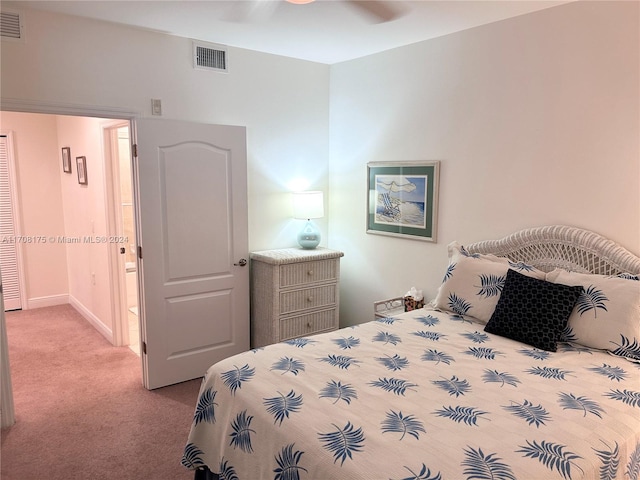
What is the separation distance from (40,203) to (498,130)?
505 cm

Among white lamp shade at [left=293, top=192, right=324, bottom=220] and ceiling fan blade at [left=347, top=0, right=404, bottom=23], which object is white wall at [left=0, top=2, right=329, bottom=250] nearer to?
white lamp shade at [left=293, top=192, right=324, bottom=220]

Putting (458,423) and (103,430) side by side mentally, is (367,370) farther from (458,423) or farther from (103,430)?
(103,430)

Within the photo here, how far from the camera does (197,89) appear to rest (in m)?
3.55

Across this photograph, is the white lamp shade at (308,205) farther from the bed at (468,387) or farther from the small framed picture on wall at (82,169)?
the small framed picture on wall at (82,169)

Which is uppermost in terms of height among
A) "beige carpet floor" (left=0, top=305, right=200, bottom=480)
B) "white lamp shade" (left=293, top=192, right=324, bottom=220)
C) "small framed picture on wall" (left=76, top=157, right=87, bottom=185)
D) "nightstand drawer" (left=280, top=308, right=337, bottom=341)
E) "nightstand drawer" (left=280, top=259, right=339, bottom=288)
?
"small framed picture on wall" (left=76, top=157, right=87, bottom=185)

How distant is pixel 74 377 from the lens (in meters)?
3.68

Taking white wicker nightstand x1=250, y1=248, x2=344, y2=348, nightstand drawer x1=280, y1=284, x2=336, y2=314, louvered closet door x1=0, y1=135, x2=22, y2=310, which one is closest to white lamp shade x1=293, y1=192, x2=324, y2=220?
white wicker nightstand x1=250, y1=248, x2=344, y2=348

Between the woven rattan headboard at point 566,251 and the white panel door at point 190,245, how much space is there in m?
1.98

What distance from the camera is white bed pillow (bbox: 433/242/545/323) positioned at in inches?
108

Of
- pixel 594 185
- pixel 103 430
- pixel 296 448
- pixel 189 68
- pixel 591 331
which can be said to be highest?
pixel 189 68

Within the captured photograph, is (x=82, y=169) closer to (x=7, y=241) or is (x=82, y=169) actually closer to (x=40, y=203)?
(x=40, y=203)

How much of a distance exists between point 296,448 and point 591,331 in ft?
5.36

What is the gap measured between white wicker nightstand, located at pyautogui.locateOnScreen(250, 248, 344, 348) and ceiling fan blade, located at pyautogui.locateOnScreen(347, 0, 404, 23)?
182 centimetres

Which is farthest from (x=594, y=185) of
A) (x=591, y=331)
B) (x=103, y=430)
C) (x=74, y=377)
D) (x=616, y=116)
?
(x=74, y=377)
